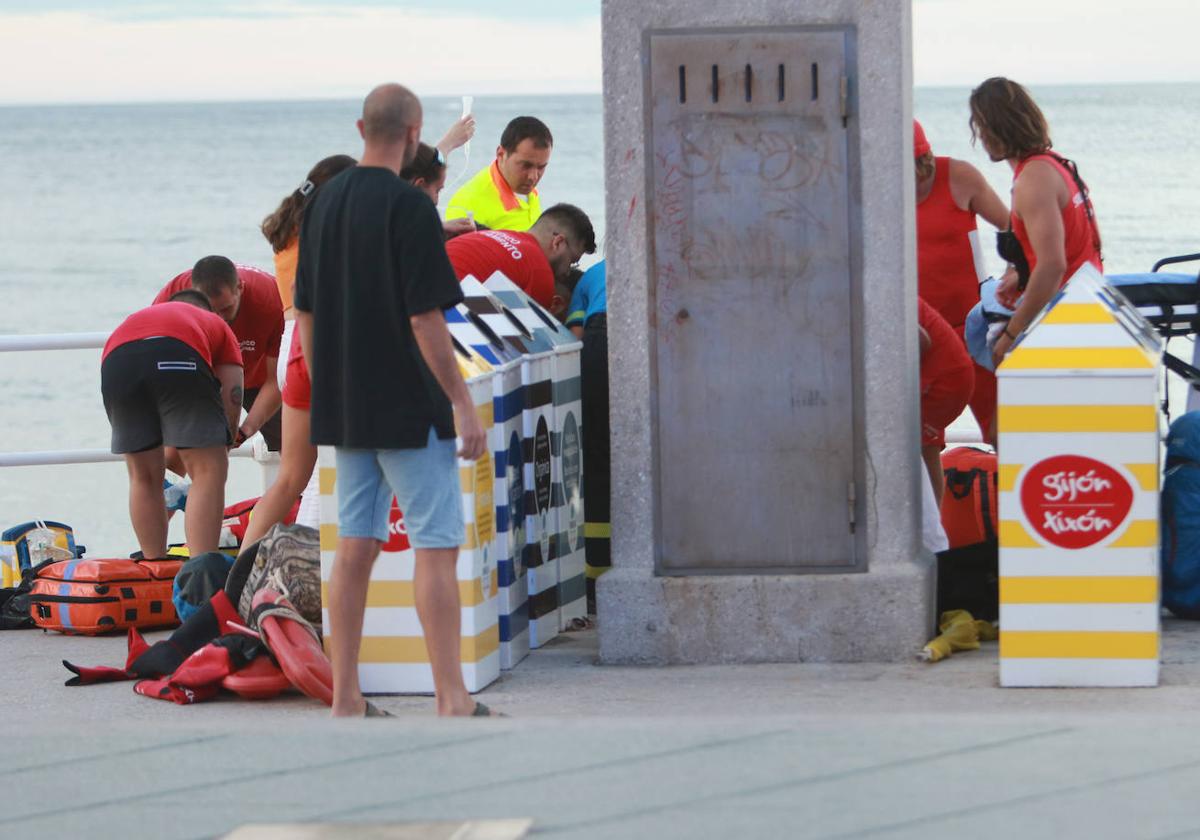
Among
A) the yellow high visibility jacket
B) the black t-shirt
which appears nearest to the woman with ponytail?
the black t-shirt

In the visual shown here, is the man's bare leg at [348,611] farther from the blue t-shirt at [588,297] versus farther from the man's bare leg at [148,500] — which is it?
the man's bare leg at [148,500]

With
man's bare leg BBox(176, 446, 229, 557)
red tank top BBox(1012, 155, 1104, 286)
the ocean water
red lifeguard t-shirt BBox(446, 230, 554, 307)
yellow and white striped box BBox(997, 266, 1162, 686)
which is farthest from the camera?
the ocean water

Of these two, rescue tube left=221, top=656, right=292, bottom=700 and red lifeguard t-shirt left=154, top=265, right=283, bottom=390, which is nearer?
rescue tube left=221, top=656, right=292, bottom=700

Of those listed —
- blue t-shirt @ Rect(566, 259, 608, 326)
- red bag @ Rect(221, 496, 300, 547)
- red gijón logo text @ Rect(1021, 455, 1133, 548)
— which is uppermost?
blue t-shirt @ Rect(566, 259, 608, 326)

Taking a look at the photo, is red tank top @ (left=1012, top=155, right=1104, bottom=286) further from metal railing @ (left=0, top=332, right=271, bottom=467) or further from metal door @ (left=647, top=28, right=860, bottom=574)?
metal railing @ (left=0, top=332, right=271, bottom=467)

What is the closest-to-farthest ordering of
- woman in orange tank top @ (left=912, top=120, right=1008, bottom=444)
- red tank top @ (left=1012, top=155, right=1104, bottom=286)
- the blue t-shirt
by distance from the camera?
red tank top @ (left=1012, top=155, right=1104, bottom=286) → the blue t-shirt → woman in orange tank top @ (left=912, top=120, right=1008, bottom=444)

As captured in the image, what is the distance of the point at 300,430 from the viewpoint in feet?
21.7

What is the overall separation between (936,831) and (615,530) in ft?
9.72

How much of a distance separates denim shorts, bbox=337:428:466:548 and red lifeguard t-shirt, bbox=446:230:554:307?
1.62 metres

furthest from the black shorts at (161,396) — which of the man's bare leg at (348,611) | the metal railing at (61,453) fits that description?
the man's bare leg at (348,611)

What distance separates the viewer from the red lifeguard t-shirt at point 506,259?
6.95m

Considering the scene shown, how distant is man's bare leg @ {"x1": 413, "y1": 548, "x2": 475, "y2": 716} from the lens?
5324mm

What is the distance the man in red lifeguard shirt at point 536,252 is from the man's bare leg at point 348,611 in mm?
1526

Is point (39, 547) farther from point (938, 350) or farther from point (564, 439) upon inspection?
point (938, 350)
